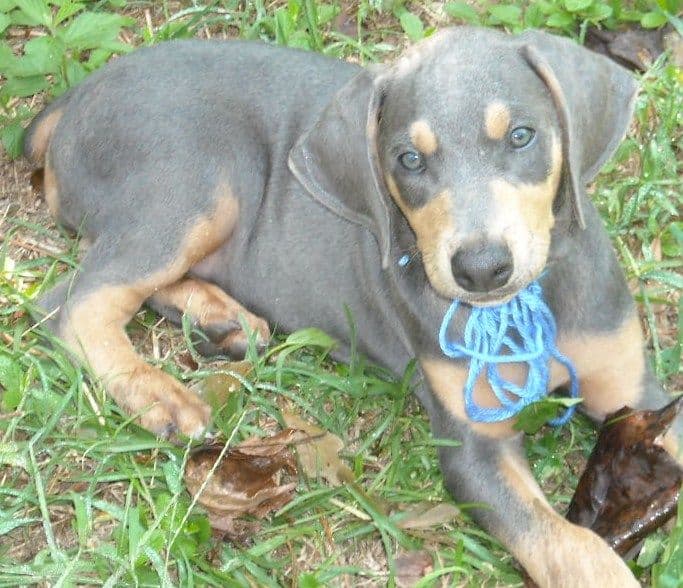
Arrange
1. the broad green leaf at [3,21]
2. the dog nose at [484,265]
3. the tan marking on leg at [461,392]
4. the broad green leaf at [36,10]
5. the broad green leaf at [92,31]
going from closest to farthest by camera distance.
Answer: the dog nose at [484,265], the tan marking on leg at [461,392], the broad green leaf at [36,10], the broad green leaf at [92,31], the broad green leaf at [3,21]

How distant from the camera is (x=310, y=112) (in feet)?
16.4

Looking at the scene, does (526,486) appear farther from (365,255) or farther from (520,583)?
(365,255)

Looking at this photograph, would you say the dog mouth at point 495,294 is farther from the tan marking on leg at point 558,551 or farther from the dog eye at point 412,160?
the tan marking on leg at point 558,551

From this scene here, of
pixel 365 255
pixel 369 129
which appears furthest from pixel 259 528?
pixel 369 129

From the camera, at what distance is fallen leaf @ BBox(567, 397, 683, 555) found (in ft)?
13.5

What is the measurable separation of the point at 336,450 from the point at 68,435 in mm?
1080

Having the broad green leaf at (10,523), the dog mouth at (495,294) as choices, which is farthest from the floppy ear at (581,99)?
the broad green leaf at (10,523)

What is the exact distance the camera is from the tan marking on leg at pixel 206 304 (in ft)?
16.9

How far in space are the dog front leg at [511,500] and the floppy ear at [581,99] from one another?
2.84 ft

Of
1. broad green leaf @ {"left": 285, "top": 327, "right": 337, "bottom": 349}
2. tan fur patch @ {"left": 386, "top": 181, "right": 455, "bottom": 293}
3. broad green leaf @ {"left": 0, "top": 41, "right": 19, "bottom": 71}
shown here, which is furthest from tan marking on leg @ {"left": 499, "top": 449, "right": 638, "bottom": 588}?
broad green leaf @ {"left": 0, "top": 41, "right": 19, "bottom": 71}

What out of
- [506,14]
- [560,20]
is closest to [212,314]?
[506,14]

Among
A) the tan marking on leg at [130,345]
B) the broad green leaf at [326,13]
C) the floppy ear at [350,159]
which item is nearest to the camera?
the floppy ear at [350,159]

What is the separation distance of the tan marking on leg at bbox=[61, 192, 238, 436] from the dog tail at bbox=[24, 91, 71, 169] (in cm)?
90

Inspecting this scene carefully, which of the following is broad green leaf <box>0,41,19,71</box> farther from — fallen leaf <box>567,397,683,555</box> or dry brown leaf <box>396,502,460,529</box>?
fallen leaf <box>567,397,683,555</box>
